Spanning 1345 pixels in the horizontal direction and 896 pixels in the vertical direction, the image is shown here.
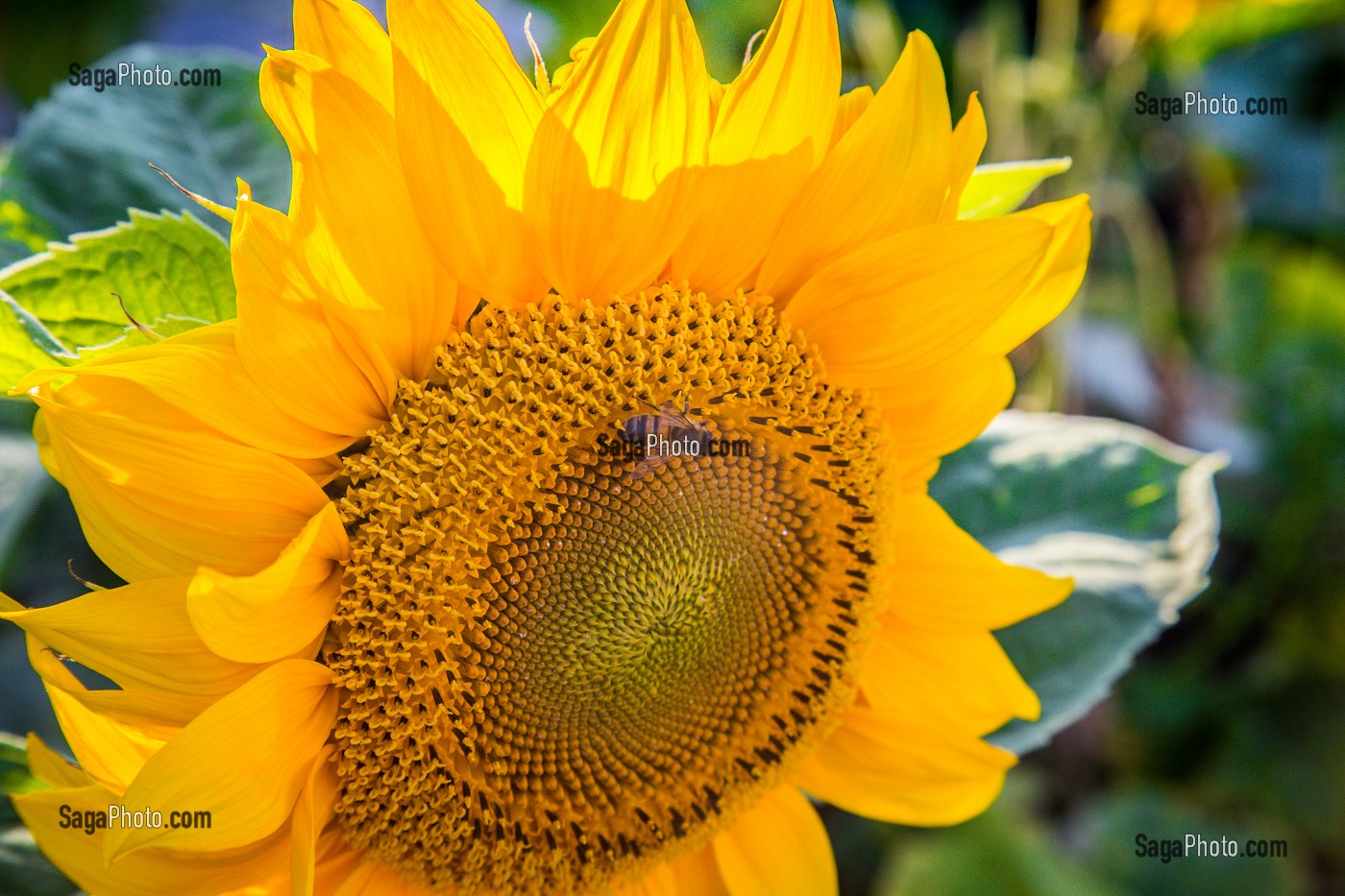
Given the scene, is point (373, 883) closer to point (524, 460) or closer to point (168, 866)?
point (168, 866)

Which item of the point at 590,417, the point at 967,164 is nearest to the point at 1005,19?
the point at 967,164

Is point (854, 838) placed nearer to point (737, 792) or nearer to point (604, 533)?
point (737, 792)

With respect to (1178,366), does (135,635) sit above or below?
above

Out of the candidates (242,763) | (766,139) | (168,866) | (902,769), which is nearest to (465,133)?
(766,139)

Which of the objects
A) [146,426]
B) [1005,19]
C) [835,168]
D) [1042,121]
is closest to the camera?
[146,426]

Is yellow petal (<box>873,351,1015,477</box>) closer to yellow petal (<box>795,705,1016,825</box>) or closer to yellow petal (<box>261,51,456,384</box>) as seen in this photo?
yellow petal (<box>795,705,1016,825</box>)

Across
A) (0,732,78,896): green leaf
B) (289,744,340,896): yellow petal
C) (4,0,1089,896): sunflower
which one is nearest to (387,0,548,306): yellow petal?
(4,0,1089,896): sunflower

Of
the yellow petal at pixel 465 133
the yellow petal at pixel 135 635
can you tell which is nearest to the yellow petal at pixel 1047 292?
the yellow petal at pixel 465 133

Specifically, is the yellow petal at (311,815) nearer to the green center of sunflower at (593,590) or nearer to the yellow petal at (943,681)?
the green center of sunflower at (593,590)
